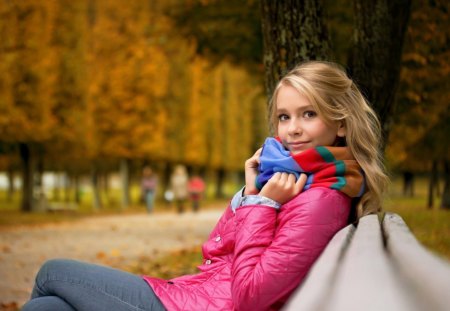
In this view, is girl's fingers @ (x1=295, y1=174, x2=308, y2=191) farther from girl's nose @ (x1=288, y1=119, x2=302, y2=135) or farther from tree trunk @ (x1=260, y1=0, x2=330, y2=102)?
tree trunk @ (x1=260, y1=0, x2=330, y2=102)

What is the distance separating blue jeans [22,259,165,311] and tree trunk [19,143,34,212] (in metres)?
25.1

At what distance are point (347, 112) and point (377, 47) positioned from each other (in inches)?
149

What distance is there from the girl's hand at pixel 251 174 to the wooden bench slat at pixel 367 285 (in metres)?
0.93

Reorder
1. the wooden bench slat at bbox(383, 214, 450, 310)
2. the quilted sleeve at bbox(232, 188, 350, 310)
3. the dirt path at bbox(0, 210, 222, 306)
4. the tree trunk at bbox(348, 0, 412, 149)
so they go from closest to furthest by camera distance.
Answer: the wooden bench slat at bbox(383, 214, 450, 310) < the quilted sleeve at bbox(232, 188, 350, 310) < the tree trunk at bbox(348, 0, 412, 149) < the dirt path at bbox(0, 210, 222, 306)

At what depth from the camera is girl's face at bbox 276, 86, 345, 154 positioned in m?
2.67

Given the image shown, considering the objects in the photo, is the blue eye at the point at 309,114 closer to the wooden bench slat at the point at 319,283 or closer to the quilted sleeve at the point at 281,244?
the quilted sleeve at the point at 281,244

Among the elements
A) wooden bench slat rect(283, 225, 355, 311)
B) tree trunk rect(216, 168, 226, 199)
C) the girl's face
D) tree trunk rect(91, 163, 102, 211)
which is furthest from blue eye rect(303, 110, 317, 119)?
tree trunk rect(216, 168, 226, 199)

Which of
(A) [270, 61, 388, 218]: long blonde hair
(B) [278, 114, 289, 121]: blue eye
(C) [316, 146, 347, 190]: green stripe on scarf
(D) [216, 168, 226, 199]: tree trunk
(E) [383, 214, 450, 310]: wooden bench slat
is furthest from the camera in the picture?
(D) [216, 168, 226, 199]: tree trunk

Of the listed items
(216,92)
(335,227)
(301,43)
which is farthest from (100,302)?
(216,92)

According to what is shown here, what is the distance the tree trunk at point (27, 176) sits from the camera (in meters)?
26.8

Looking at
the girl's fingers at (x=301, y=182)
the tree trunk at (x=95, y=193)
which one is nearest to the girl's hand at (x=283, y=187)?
the girl's fingers at (x=301, y=182)

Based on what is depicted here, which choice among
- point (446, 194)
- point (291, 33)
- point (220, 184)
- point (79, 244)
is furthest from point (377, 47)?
point (220, 184)

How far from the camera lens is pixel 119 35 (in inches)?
1369

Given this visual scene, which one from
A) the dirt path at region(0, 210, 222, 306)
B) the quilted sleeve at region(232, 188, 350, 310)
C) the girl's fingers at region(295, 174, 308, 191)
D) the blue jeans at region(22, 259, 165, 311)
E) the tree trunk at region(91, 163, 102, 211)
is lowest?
the tree trunk at region(91, 163, 102, 211)
